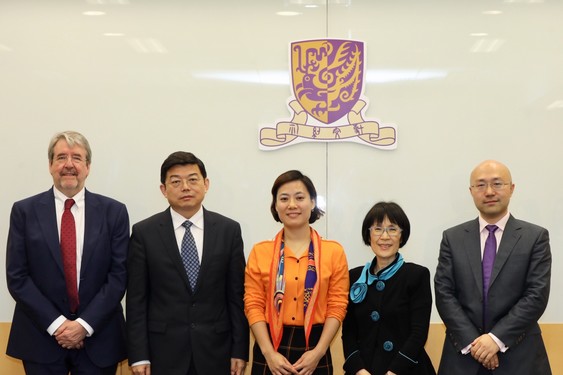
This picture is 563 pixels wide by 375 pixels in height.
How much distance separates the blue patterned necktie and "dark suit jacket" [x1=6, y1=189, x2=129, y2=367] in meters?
0.34

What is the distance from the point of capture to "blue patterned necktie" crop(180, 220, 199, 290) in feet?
9.67

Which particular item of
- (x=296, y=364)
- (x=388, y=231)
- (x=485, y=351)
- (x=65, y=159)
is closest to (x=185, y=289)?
(x=296, y=364)

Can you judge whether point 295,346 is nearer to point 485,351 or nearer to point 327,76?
point 485,351

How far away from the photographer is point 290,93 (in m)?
3.76

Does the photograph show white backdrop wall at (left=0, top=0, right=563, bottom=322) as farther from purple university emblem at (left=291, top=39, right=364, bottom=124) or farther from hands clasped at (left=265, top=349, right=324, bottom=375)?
hands clasped at (left=265, top=349, right=324, bottom=375)

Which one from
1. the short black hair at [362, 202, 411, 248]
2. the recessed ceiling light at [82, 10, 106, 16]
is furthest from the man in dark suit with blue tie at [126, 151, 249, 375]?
the recessed ceiling light at [82, 10, 106, 16]

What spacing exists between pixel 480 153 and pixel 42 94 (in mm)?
2711

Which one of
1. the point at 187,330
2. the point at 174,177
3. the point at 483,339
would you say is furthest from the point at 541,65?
the point at 187,330

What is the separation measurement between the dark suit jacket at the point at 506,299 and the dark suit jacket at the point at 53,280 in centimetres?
163

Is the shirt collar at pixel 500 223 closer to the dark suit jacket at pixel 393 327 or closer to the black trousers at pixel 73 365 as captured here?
the dark suit jacket at pixel 393 327

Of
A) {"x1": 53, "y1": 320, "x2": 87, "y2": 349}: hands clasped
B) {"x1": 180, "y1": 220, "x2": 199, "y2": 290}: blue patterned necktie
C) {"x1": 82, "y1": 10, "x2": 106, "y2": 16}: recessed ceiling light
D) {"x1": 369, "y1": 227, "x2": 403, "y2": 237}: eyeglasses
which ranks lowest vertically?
{"x1": 53, "y1": 320, "x2": 87, "y2": 349}: hands clasped

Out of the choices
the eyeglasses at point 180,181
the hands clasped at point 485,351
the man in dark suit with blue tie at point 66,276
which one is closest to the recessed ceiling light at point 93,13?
the man in dark suit with blue tie at point 66,276

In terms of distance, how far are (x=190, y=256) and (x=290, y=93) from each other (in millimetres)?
Result: 1297

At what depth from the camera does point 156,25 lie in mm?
3787
